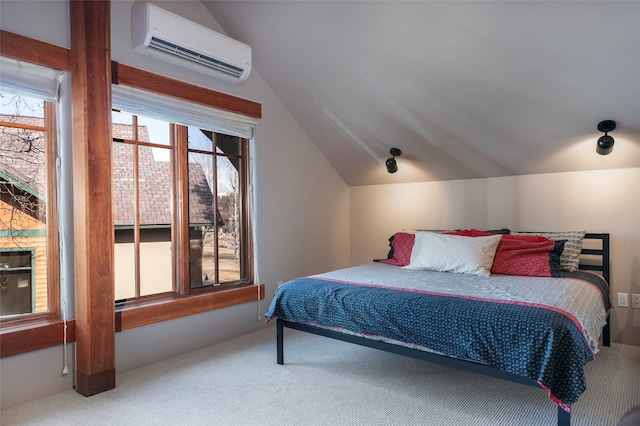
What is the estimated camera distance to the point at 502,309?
2021 millimetres

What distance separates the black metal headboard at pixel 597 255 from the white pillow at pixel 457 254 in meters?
0.75

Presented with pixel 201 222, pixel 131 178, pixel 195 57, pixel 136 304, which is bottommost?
pixel 136 304

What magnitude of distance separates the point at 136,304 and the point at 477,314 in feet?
7.24

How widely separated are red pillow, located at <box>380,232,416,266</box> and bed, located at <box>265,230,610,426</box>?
3.5 inches

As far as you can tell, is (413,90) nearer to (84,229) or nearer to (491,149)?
(491,149)

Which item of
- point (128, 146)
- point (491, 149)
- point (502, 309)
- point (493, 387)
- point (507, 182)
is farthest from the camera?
point (507, 182)

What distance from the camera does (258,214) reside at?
3635mm

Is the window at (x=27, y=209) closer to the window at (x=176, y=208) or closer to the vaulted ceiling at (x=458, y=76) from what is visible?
the window at (x=176, y=208)

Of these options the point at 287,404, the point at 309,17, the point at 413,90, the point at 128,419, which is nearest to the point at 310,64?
the point at 309,17

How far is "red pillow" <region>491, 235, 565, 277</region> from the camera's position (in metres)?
2.95

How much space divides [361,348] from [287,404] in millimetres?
993

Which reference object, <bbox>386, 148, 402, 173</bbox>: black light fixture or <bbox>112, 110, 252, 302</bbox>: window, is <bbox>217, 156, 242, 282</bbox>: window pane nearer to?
<bbox>112, 110, 252, 302</bbox>: window

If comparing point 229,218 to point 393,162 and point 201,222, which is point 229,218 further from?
point 393,162

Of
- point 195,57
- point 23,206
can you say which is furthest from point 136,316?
point 195,57
